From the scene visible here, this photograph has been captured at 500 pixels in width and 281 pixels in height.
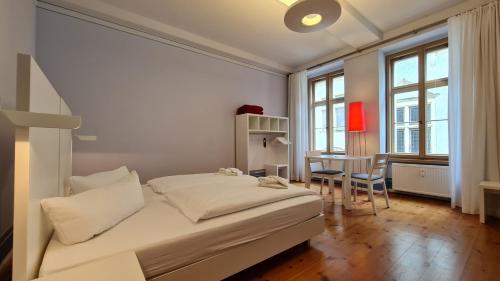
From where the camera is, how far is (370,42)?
144 inches

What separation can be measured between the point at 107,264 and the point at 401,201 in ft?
12.6

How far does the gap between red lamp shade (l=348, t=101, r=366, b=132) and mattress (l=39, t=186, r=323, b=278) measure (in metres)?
2.53

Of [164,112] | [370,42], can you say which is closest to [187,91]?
[164,112]

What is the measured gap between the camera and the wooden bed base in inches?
47.4

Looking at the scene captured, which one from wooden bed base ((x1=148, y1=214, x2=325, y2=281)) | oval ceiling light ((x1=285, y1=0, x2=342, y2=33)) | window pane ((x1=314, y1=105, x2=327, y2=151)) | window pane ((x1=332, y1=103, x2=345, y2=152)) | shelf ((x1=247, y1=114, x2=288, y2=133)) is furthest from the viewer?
window pane ((x1=314, y1=105, x2=327, y2=151))

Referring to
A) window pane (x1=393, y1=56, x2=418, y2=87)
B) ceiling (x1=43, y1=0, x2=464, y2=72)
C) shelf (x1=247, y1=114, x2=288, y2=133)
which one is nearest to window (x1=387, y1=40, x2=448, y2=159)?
window pane (x1=393, y1=56, x2=418, y2=87)

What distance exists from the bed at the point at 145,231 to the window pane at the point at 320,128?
3.36m

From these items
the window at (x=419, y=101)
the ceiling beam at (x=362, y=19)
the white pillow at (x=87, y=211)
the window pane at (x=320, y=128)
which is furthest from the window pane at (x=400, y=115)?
the white pillow at (x=87, y=211)

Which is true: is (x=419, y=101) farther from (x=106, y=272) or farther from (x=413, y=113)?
(x=106, y=272)

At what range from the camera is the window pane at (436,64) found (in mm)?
3305

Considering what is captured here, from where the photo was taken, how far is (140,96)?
308 cm

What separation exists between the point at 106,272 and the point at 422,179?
4.09m

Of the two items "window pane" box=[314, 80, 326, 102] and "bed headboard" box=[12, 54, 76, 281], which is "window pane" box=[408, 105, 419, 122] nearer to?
"window pane" box=[314, 80, 326, 102]

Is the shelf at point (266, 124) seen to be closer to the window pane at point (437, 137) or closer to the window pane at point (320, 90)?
the window pane at point (320, 90)
